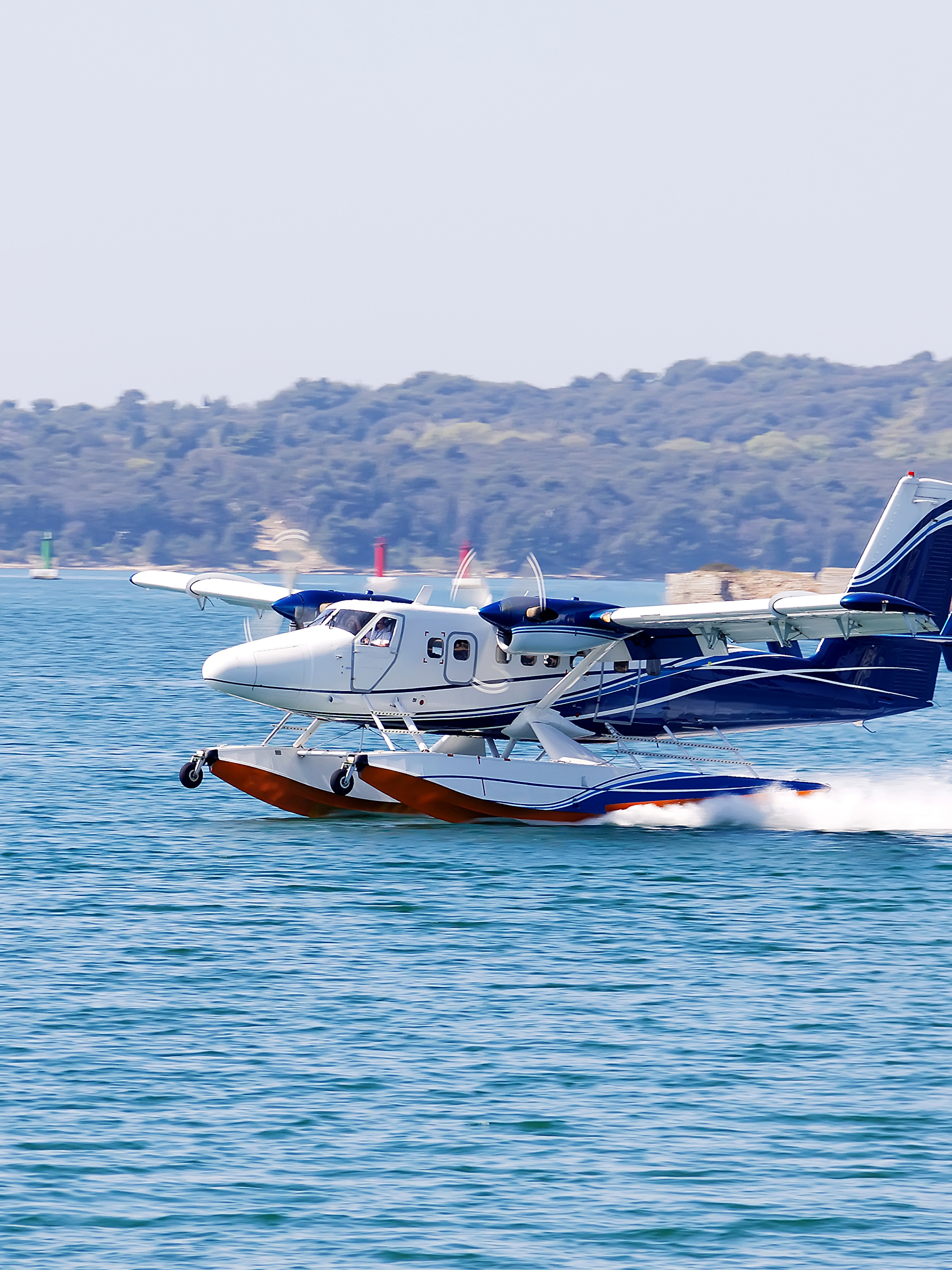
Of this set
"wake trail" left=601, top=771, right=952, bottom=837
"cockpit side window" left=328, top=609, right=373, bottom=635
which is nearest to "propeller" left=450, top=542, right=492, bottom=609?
"cockpit side window" left=328, top=609, right=373, bottom=635

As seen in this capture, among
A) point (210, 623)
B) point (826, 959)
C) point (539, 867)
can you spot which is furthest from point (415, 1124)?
point (210, 623)

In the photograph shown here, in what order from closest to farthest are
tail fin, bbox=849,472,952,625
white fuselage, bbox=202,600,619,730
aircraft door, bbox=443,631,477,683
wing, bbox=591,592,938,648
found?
1. wing, bbox=591,592,938,648
2. white fuselage, bbox=202,600,619,730
3. aircraft door, bbox=443,631,477,683
4. tail fin, bbox=849,472,952,625

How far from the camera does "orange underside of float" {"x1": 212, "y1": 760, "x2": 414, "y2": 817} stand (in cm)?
2798

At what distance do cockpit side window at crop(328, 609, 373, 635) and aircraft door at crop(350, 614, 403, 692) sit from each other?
0.35 ft

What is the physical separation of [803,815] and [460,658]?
21.6 feet

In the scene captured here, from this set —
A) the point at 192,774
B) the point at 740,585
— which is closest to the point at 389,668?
the point at 192,774

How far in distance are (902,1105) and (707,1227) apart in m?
3.15

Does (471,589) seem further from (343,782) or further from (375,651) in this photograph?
(343,782)

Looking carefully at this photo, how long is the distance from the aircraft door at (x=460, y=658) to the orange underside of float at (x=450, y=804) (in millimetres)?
1961

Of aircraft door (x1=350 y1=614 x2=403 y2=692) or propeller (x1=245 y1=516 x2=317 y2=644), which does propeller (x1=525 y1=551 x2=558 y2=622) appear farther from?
propeller (x1=245 y1=516 x2=317 y2=644)

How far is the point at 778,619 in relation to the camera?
27.7 m

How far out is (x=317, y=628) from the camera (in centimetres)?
2845

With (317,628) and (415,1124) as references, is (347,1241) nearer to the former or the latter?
(415,1124)

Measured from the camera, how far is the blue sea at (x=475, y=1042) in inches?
492
